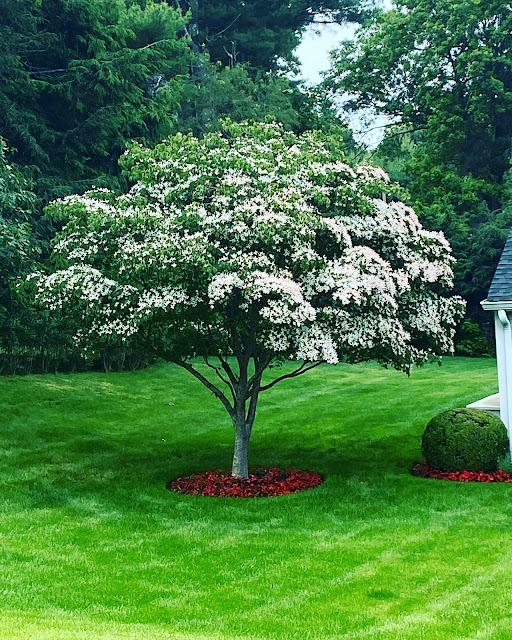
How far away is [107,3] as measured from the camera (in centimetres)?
2300

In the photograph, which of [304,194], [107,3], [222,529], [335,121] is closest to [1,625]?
[222,529]

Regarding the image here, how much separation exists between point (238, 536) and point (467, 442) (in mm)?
5180

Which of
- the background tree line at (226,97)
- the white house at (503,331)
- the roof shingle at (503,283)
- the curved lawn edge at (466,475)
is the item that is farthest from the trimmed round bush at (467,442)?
the background tree line at (226,97)

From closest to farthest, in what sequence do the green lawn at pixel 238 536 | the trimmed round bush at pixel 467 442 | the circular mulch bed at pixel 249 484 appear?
the green lawn at pixel 238 536 → the circular mulch bed at pixel 249 484 → the trimmed round bush at pixel 467 442

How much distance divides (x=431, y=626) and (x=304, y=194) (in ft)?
24.8

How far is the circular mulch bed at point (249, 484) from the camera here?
40.6ft

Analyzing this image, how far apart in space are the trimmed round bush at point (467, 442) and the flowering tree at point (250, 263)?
1359 millimetres

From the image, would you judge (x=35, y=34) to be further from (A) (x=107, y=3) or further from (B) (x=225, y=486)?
(B) (x=225, y=486)

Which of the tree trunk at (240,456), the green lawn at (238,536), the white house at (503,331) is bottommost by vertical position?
the green lawn at (238,536)

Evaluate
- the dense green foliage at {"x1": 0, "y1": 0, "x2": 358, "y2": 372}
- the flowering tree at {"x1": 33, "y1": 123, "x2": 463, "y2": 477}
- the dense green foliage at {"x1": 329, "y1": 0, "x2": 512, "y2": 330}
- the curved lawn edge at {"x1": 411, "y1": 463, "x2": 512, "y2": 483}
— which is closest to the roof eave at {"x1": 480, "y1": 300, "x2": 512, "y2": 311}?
the flowering tree at {"x1": 33, "y1": 123, "x2": 463, "y2": 477}

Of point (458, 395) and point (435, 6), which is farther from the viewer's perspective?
point (435, 6)

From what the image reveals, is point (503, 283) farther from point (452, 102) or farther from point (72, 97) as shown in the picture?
point (452, 102)

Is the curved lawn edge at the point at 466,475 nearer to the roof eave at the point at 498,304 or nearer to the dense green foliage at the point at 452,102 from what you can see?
the roof eave at the point at 498,304

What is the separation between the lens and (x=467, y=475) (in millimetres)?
13094
